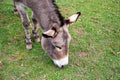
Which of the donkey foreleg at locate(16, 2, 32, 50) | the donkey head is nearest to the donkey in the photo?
the donkey head

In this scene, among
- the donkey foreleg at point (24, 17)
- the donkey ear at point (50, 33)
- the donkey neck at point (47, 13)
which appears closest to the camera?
the donkey ear at point (50, 33)

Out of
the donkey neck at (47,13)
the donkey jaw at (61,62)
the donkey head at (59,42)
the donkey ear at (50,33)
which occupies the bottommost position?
the donkey jaw at (61,62)

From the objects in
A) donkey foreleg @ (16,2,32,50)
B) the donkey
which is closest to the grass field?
donkey foreleg @ (16,2,32,50)

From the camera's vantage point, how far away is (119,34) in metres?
6.04

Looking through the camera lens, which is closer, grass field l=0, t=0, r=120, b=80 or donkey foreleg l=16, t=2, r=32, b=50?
grass field l=0, t=0, r=120, b=80

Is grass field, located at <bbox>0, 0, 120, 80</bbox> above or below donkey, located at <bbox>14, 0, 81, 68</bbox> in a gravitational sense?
below

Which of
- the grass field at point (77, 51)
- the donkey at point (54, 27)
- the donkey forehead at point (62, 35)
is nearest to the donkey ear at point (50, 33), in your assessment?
the donkey at point (54, 27)

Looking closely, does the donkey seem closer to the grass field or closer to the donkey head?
the donkey head

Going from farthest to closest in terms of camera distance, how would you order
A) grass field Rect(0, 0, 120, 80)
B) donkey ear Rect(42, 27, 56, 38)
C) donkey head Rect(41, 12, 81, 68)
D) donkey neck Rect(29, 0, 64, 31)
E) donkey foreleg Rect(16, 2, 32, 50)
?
donkey foreleg Rect(16, 2, 32, 50) → grass field Rect(0, 0, 120, 80) → donkey neck Rect(29, 0, 64, 31) → donkey head Rect(41, 12, 81, 68) → donkey ear Rect(42, 27, 56, 38)

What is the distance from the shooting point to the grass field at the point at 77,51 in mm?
4723

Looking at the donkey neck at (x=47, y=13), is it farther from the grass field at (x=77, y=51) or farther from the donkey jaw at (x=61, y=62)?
the grass field at (x=77, y=51)

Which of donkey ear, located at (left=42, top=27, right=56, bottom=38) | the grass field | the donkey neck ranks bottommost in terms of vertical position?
the grass field

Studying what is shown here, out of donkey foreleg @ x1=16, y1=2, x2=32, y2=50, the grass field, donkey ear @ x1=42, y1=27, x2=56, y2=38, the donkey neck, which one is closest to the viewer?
donkey ear @ x1=42, y1=27, x2=56, y2=38

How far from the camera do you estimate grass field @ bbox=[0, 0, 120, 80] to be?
4723mm
